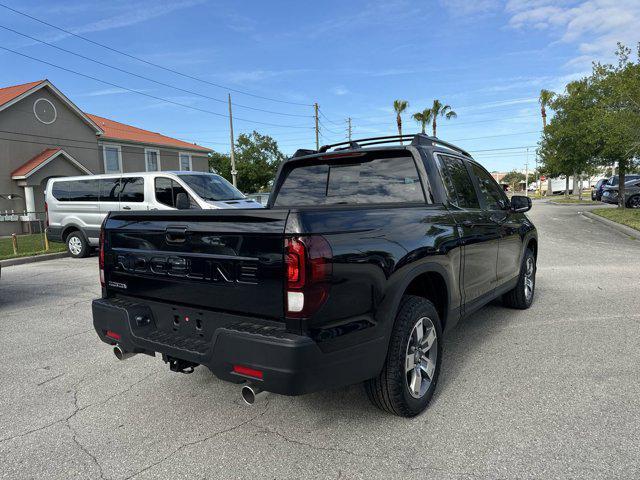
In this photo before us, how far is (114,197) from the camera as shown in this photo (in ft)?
38.7

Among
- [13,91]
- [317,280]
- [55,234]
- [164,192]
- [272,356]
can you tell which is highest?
[13,91]

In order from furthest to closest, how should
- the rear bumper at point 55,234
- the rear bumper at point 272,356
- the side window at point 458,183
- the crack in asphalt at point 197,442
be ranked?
the rear bumper at point 55,234 → the side window at point 458,183 → the crack in asphalt at point 197,442 → the rear bumper at point 272,356

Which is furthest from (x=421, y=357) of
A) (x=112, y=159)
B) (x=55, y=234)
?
(x=112, y=159)

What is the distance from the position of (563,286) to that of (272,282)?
19.5ft

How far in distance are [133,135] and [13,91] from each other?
23.8ft

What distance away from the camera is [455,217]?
3.71m

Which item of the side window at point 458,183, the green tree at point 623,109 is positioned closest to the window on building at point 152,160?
the green tree at point 623,109

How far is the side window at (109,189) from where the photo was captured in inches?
464

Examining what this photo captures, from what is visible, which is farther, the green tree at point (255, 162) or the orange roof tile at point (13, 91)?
the green tree at point (255, 162)

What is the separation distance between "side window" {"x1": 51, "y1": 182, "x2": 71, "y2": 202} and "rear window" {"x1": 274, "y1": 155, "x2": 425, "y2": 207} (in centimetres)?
1082

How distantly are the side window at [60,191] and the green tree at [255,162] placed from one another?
32.8 metres

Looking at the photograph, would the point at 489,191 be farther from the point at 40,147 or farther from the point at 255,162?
the point at 255,162

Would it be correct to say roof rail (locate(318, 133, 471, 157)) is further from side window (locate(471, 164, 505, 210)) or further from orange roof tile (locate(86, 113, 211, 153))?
orange roof tile (locate(86, 113, 211, 153))

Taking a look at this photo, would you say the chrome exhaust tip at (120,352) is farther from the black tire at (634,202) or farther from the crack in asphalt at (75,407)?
the black tire at (634,202)
